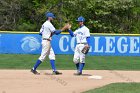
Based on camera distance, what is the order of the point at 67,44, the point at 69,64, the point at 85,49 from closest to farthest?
→ 1. the point at 85,49
2. the point at 69,64
3. the point at 67,44

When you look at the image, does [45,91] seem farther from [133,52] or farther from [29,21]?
[29,21]

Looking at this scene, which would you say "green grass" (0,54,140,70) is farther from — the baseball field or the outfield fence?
the outfield fence

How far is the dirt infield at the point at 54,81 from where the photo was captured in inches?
451

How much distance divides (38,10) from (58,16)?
1.98 m

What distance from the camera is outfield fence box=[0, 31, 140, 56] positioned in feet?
84.1

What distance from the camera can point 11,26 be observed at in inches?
1475

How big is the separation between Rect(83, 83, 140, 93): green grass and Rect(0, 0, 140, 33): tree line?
2570 centimetres

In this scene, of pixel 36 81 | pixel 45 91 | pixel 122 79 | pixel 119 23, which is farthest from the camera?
pixel 119 23

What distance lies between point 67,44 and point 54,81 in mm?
12875

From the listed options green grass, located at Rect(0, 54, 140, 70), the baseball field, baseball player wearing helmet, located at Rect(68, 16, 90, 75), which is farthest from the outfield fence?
baseball player wearing helmet, located at Rect(68, 16, 90, 75)

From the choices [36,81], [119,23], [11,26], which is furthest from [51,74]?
[119,23]

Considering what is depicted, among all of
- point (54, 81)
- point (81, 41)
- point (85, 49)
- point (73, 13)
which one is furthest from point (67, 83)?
point (73, 13)

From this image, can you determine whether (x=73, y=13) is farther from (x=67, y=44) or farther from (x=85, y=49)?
Answer: (x=85, y=49)

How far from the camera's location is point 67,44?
25.9m
